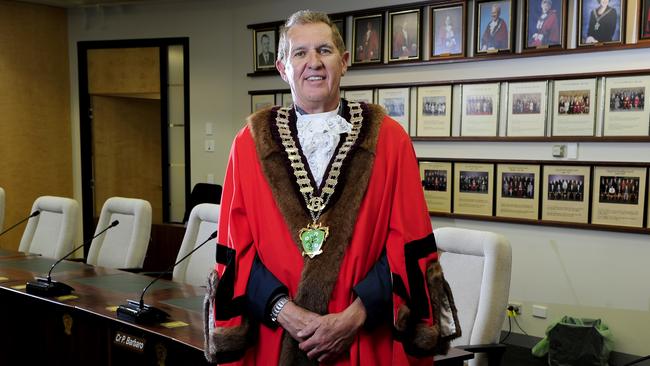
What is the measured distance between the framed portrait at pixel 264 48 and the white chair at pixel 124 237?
6.14ft

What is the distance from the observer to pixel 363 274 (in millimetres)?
1318

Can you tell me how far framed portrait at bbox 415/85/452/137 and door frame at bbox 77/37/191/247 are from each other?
227cm

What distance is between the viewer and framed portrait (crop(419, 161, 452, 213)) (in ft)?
13.1

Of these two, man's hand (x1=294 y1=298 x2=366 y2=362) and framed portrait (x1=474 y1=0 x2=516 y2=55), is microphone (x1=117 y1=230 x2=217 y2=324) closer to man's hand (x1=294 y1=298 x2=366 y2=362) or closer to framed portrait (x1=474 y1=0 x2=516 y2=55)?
man's hand (x1=294 y1=298 x2=366 y2=362)

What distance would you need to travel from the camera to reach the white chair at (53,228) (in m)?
3.61

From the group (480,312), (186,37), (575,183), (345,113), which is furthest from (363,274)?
(186,37)

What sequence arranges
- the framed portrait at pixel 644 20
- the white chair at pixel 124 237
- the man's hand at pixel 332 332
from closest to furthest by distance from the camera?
the man's hand at pixel 332 332
the framed portrait at pixel 644 20
the white chair at pixel 124 237

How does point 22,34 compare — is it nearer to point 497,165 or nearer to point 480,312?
point 497,165

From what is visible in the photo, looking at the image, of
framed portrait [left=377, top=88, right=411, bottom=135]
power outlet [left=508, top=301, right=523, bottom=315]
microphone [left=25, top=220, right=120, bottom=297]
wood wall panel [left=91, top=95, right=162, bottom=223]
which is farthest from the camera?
wood wall panel [left=91, top=95, right=162, bottom=223]

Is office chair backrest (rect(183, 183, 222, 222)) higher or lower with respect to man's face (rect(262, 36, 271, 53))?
lower

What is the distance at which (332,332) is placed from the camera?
1250 mm

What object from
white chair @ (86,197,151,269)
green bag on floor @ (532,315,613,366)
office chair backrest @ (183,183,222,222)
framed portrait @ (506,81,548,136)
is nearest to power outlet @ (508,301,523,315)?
green bag on floor @ (532,315,613,366)

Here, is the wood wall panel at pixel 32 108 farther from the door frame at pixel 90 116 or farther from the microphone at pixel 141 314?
the microphone at pixel 141 314

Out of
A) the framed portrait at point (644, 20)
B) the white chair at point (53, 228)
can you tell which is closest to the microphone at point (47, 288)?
the white chair at point (53, 228)
